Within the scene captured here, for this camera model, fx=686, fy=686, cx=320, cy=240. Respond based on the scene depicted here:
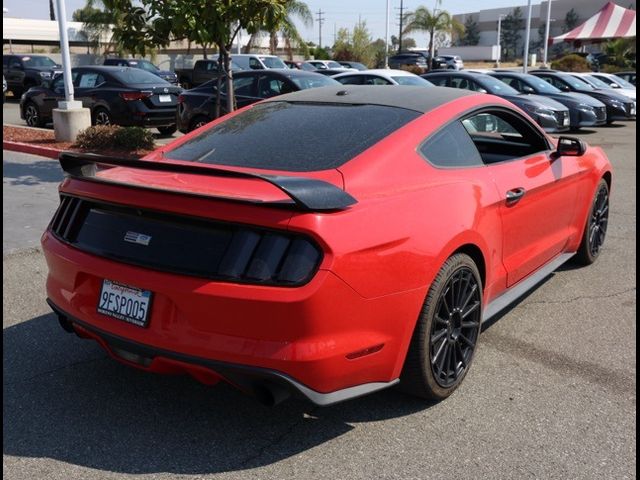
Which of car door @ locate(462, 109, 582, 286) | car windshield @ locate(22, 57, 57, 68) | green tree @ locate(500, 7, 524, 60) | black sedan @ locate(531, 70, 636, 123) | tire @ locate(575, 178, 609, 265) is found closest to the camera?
car door @ locate(462, 109, 582, 286)

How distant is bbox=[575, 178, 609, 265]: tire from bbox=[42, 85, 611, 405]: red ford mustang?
1.72 m

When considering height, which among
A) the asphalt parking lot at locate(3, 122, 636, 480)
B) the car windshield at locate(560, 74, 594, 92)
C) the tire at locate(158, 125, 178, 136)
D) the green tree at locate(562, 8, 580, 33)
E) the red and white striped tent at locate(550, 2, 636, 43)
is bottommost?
the tire at locate(158, 125, 178, 136)

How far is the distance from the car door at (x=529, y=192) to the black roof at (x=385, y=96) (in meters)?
0.24

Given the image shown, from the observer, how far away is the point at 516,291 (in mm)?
4398

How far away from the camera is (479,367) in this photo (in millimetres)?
3992

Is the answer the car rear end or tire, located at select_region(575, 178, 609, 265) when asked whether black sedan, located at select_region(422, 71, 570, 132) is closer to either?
tire, located at select_region(575, 178, 609, 265)

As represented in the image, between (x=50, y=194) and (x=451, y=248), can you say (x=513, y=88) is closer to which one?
(x=50, y=194)

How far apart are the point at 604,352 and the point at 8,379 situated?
11.4 feet

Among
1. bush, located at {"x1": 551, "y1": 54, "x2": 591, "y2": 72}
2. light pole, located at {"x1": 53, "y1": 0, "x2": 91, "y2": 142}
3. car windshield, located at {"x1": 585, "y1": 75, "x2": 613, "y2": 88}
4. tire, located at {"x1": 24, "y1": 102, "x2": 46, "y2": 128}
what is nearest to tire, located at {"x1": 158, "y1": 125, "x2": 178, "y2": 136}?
light pole, located at {"x1": 53, "y1": 0, "x2": 91, "y2": 142}

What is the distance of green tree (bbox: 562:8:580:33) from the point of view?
3718 inches

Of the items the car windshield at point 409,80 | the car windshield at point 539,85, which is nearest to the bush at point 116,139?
the car windshield at point 409,80

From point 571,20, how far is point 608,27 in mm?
58707

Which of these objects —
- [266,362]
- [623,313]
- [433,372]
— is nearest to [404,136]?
[433,372]

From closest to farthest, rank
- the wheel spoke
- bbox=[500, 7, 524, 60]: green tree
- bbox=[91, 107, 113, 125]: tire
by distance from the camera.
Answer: the wheel spoke < bbox=[91, 107, 113, 125]: tire < bbox=[500, 7, 524, 60]: green tree
